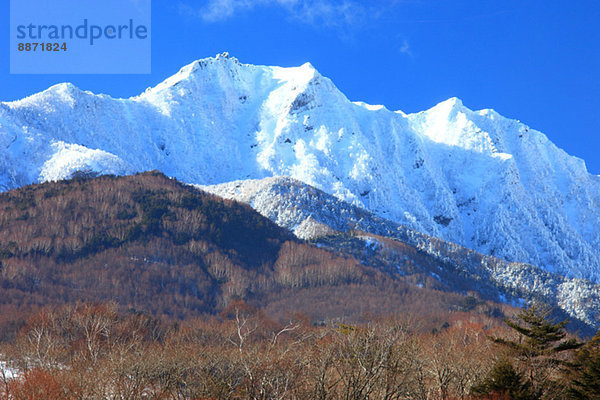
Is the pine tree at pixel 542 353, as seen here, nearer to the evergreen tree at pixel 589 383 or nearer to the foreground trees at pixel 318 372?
the foreground trees at pixel 318 372

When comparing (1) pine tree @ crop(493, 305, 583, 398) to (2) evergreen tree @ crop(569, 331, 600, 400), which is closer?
(2) evergreen tree @ crop(569, 331, 600, 400)

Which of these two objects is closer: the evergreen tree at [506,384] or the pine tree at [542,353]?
the evergreen tree at [506,384]

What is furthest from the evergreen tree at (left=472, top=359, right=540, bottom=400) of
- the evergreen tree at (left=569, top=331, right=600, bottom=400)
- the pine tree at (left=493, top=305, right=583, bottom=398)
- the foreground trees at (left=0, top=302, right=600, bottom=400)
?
the evergreen tree at (left=569, top=331, right=600, bottom=400)

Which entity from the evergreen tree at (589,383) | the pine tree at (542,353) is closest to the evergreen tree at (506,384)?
the pine tree at (542,353)

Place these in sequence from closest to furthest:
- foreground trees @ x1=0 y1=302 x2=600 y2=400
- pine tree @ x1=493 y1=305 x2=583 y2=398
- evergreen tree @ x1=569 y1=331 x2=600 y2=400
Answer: foreground trees @ x1=0 y1=302 x2=600 y2=400 < evergreen tree @ x1=569 y1=331 x2=600 y2=400 < pine tree @ x1=493 y1=305 x2=583 y2=398

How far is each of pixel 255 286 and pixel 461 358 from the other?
13399cm

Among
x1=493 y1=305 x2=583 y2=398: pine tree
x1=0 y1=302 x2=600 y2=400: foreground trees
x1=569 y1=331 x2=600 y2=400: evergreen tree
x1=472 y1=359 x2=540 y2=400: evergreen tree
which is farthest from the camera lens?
x1=493 y1=305 x2=583 y2=398: pine tree

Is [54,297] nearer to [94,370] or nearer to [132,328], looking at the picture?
[132,328]

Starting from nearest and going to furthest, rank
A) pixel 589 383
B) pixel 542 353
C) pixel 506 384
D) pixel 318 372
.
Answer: pixel 318 372 < pixel 589 383 < pixel 506 384 < pixel 542 353

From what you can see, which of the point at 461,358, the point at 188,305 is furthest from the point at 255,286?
the point at 461,358

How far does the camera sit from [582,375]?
53344 mm

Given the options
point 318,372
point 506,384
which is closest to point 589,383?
point 506,384

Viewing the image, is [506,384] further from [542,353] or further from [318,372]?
[318,372]

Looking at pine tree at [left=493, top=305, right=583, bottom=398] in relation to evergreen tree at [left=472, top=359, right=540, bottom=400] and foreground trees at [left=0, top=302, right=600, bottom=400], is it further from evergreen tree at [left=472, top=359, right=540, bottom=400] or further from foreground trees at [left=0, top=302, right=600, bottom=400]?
evergreen tree at [left=472, top=359, right=540, bottom=400]
